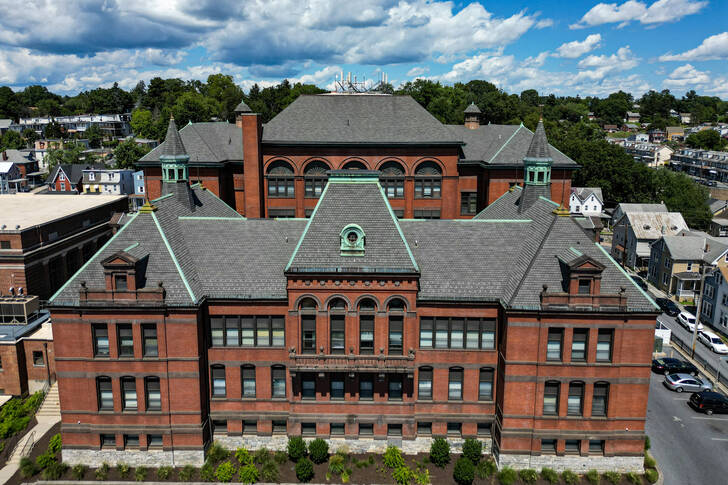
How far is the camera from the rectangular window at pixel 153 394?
36.8 meters

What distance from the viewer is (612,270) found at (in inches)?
1430

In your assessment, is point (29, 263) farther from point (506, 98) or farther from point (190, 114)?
point (506, 98)

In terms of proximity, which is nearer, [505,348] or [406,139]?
[505,348]

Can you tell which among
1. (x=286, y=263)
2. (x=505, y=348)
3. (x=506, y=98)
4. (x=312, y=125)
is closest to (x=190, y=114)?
(x=506, y=98)

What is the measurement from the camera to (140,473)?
3634cm

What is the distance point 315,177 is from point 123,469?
36581 millimetres

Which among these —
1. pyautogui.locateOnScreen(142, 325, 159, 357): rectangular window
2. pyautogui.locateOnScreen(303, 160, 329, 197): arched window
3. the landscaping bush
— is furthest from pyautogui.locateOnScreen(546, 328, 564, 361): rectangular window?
pyautogui.locateOnScreen(303, 160, 329, 197): arched window

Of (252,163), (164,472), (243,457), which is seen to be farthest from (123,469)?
(252,163)

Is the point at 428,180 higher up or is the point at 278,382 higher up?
the point at 428,180

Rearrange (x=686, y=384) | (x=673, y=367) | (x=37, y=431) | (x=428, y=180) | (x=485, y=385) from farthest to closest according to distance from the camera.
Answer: (x=428, y=180), (x=673, y=367), (x=686, y=384), (x=37, y=431), (x=485, y=385)

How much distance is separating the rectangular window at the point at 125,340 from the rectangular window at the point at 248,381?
8.03 meters

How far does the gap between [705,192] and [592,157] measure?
90.0 ft

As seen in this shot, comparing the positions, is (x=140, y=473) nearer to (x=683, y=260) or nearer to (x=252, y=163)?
(x=252, y=163)

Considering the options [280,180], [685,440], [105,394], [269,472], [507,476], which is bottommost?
[685,440]
